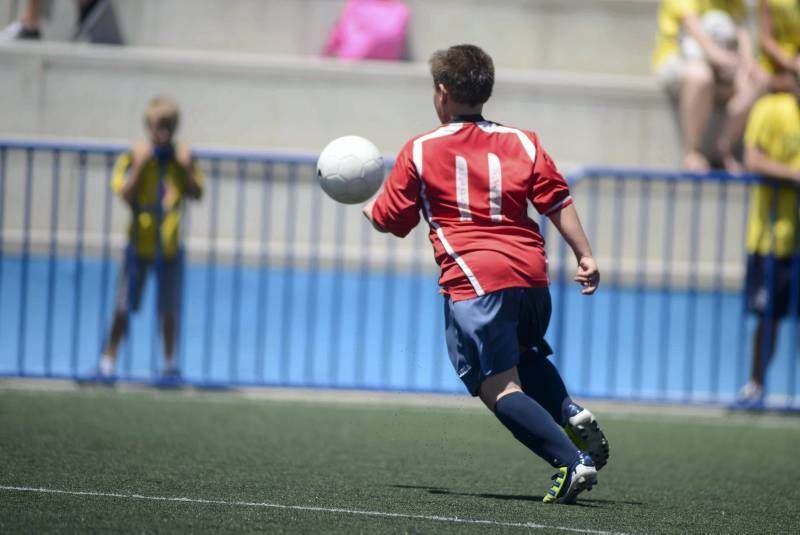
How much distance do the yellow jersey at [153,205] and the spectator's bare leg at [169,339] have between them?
0.40 meters

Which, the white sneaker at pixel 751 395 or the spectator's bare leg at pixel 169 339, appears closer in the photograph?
the white sneaker at pixel 751 395

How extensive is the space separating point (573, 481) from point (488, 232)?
92 cm

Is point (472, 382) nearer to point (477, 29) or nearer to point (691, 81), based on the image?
point (691, 81)

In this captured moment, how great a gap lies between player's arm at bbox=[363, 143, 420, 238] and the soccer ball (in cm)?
25

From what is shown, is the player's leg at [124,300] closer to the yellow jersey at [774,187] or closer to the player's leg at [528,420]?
the yellow jersey at [774,187]

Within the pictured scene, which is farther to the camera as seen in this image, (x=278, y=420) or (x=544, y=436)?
(x=278, y=420)

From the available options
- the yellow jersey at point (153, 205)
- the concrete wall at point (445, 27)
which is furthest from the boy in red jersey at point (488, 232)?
the concrete wall at point (445, 27)

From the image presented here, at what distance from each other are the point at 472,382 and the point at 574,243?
616 mm

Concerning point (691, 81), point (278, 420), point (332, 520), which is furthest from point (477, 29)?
point (332, 520)

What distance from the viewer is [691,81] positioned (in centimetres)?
1123

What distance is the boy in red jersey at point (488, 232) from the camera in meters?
5.05

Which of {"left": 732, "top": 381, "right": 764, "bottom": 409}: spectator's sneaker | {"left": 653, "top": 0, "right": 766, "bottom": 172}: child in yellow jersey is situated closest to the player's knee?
{"left": 732, "top": 381, "right": 764, "bottom": 409}: spectator's sneaker

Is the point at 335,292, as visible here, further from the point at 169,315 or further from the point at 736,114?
the point at 736,114

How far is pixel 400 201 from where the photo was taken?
5.16 meters
